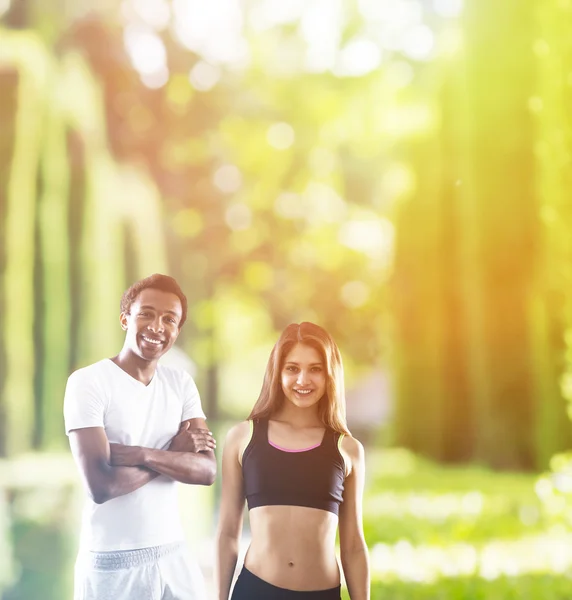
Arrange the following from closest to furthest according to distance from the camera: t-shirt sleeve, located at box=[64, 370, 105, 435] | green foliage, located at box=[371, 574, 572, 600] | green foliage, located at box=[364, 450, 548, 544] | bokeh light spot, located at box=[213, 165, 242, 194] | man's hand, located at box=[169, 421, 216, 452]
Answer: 1. t-shirt sleeve, located at box=[64, 370, 105, 435]
2. man's hand, located at box=[169, 421, 216, 452]
3. green foliage, located at box=[371, 574, 572, 600]
4. green foliage, located at box=[364, 450, 548, 544]
5. bokeh light spot, located at box=[213, 165, 242, 194]

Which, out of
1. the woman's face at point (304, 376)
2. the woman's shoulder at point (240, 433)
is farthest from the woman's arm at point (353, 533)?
the woman's shoulder at point (240, 433)

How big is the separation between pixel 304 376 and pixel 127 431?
1.84 feet

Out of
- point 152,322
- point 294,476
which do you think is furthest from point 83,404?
point 294,476

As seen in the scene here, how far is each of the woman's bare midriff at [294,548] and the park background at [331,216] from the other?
2.04 metres

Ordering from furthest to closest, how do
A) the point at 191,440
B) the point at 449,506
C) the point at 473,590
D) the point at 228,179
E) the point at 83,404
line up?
the point at 228,179
the point at 449,506
the point at 473,590
the point at 191,440
the point at 83,404

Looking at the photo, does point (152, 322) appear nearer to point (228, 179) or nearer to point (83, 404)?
point (83, 404)

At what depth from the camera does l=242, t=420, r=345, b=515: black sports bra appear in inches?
92.0

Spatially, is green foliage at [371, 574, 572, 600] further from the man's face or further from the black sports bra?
the man's face

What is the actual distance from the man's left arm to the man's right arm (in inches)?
1.3

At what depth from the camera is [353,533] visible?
7.84ft

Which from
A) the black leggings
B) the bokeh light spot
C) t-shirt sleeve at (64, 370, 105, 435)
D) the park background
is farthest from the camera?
the bokeh light spot

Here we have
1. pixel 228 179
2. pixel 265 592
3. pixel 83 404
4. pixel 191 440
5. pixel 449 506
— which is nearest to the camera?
pixel 265 592

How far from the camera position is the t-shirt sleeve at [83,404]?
7.74 feet

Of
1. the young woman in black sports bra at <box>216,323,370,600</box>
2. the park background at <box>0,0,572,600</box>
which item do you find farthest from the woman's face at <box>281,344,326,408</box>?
the park background at <box>0,0,572,600</box>
